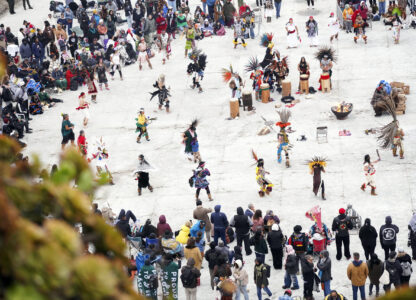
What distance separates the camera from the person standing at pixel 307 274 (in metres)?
14.0

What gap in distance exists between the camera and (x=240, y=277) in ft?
45.9

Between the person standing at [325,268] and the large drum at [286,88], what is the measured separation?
12.1 metres

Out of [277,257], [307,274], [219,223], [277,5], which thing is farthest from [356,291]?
[277,5]

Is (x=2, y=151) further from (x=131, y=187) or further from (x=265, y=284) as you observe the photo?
(x=131, y=187)

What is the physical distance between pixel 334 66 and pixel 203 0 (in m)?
9.48

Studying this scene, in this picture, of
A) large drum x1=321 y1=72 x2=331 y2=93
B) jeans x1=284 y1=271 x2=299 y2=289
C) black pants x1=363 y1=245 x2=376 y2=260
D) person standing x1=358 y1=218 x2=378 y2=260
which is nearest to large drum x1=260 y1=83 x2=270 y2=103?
large drum x1=321 y1=72 x2=331 y2=93

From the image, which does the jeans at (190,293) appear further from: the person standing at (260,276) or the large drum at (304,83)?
the large drum at (304,83)

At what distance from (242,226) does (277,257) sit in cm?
106

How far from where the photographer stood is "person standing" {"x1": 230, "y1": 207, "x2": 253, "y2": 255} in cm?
1619

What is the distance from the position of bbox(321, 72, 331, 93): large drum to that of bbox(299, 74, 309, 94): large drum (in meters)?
0.52

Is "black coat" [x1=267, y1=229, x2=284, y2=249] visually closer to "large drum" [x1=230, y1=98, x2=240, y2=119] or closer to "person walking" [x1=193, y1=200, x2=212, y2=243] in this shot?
"person walking" [x1=193, y1=200, x2=212, y2=243]

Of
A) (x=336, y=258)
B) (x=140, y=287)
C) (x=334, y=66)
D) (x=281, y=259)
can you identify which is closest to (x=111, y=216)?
(x=140, y=287)

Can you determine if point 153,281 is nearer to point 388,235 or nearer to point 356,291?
point 356,291

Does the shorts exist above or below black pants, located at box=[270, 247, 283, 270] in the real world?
above
